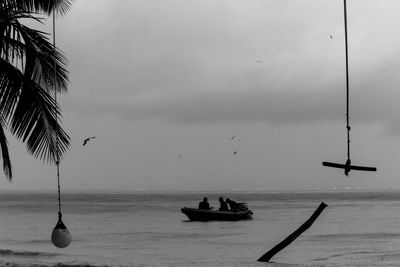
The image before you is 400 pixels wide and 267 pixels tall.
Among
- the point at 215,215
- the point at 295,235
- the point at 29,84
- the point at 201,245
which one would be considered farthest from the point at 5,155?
the point at 215,215

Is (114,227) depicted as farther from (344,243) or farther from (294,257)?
(294,257)

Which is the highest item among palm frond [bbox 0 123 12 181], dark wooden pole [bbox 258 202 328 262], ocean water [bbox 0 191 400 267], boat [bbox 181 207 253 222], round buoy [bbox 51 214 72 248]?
palm frond [bbox 0 123 12 181]

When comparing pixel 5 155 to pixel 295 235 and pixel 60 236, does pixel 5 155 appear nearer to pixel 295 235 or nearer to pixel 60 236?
pixel 60 236

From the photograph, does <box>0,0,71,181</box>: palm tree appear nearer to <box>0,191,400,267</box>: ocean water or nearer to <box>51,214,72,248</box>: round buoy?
<box>51,214,72,248</box>: round buoy

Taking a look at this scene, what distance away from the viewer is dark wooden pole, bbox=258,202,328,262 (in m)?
21.5

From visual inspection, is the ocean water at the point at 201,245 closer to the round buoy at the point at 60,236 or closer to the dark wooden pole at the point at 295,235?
the dark wooden pole at the point at 295,235

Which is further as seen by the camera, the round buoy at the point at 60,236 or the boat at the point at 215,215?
the boat at the point at 215,215

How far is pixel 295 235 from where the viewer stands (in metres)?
22.5

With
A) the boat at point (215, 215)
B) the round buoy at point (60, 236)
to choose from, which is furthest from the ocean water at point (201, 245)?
the round buoy at point (60, 236)

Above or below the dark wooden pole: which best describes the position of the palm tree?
above

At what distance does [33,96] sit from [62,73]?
3.58ft

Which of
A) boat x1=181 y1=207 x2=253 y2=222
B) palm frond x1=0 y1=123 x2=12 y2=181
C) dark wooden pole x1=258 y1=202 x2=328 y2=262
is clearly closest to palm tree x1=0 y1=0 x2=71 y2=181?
palm frond x1=0 y1=123 x2=12 y2=181

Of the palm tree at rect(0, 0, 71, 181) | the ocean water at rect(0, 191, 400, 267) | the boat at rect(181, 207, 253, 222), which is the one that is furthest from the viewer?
the boat at rect(181, 207, 253, 222)

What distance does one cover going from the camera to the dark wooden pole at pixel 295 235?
21531mm
